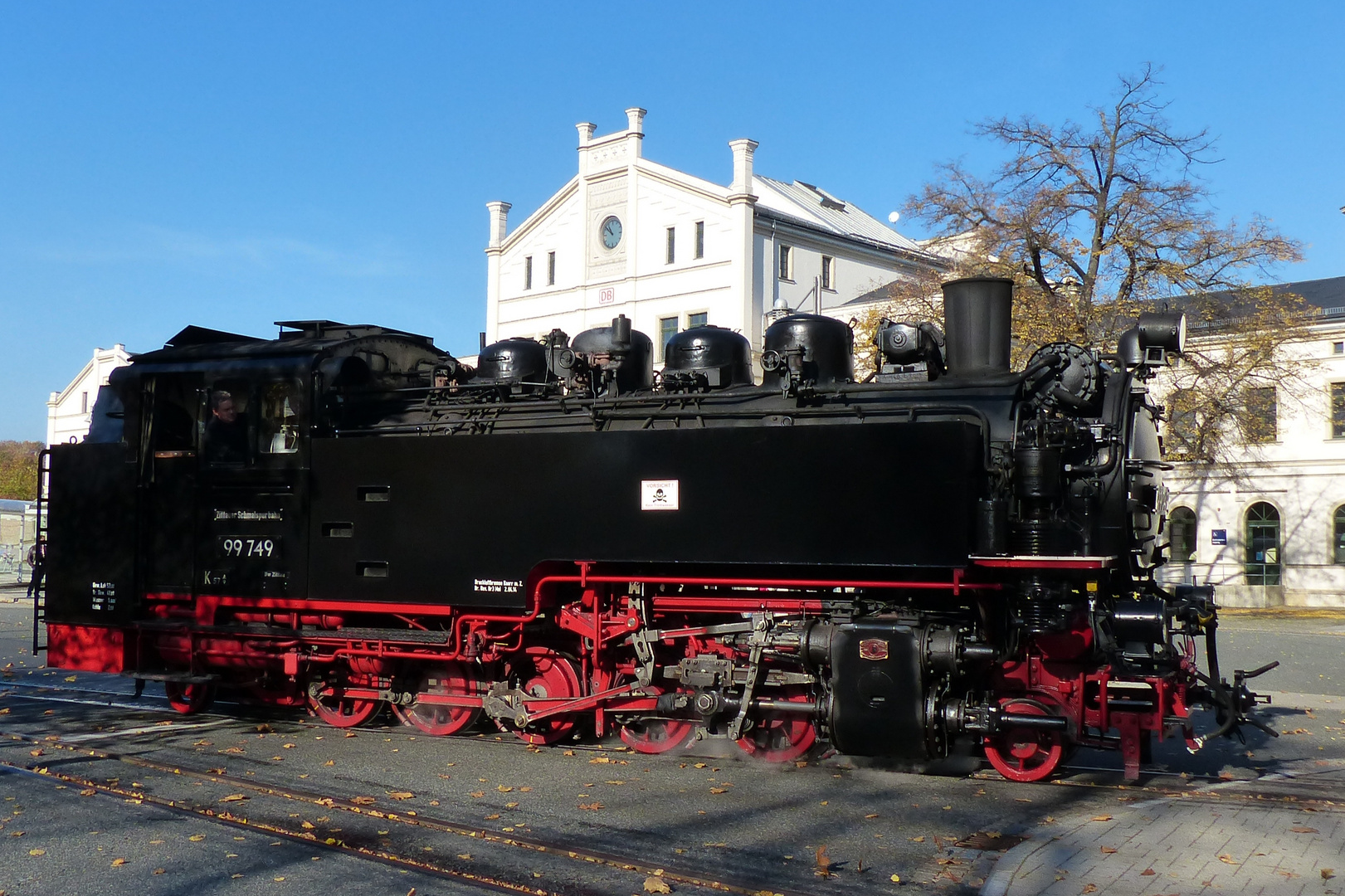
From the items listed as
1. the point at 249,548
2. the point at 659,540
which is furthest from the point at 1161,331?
the point at 249,548

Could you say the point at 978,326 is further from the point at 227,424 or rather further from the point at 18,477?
the point at 18,477

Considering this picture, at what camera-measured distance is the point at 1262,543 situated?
2964cm

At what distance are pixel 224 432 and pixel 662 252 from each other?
27851 millimetres

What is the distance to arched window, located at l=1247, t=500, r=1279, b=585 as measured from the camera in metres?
29.3

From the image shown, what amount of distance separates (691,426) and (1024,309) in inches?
614

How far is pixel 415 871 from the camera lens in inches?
205

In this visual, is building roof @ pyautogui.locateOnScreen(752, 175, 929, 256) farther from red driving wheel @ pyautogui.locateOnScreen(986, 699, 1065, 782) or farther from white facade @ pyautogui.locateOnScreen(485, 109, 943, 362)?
red driving wheel @ pyautogui.locateOnScreen(986, 699, 1065, 782)

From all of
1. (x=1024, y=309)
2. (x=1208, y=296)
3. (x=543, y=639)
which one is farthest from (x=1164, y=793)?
(x=1208, y=296)

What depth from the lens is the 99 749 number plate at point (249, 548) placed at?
9.38 metres

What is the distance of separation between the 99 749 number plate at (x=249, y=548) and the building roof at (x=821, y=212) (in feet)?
90.7

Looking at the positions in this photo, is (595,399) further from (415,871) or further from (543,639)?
(415,871)

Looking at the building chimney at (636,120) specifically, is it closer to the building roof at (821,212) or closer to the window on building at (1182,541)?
the building roof at (821,212)

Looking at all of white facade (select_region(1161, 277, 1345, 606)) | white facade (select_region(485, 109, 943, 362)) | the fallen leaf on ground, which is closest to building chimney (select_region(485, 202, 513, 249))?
white facade (select_region(485, 109, 943, 362))

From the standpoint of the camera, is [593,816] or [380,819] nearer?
[380,819]
